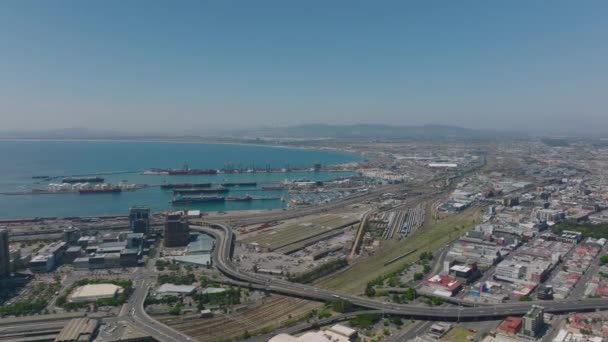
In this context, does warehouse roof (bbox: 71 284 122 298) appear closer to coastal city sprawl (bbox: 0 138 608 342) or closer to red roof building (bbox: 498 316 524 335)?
coastal city sprawl (bbox: 0 138 608 342)

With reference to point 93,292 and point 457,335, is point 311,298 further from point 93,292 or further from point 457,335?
point 93,292

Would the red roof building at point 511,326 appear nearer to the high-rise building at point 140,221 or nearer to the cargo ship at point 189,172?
the high-rise building at point 140,221

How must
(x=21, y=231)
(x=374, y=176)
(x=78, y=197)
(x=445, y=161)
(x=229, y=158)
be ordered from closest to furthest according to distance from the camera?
(x=21, y=231), (x=78, y=197), (x=374, y=176), (x=445, y=161), (x=229, y=158)

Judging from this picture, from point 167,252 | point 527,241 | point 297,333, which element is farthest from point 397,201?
point 297,333

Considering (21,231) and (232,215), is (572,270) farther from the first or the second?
(21,231)

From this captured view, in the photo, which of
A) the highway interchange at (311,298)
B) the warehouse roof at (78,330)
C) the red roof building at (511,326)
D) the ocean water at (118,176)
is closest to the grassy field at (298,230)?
the highway interchange at (311,298)

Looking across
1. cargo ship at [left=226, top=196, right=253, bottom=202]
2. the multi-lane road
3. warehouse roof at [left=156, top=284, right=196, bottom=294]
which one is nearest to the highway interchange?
the multi-lane road

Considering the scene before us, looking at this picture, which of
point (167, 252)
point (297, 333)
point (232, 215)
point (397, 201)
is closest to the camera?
point (297, 333)
